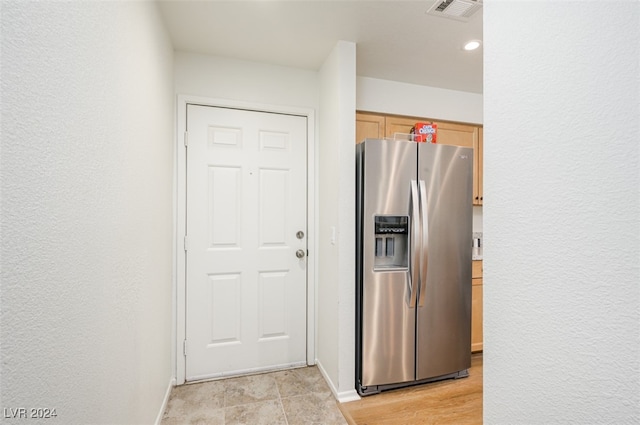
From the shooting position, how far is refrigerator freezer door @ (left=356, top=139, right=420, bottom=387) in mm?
2090

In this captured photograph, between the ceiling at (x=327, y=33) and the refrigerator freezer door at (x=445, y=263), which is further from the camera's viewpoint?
the refrigerator freezer door at (x=445, y=263)

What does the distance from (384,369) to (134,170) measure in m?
1.98

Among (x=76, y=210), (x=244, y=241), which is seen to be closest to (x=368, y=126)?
(x=244, y=241)

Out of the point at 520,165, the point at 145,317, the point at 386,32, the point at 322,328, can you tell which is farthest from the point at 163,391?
the point at 386,32

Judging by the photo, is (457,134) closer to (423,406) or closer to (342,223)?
(342,223)

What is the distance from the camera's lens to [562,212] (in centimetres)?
65

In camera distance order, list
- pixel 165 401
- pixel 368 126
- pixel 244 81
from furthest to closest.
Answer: pixel 368 126
pixel 244 81
pixel 165 401

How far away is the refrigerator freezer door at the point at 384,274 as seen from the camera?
209cm

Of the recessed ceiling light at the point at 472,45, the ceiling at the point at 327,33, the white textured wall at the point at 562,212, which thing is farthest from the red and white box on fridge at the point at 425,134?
the white textured wall at the point at 562,212

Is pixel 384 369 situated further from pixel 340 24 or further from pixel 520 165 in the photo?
pixel 340 24

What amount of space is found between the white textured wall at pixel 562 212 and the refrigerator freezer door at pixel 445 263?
1358mm

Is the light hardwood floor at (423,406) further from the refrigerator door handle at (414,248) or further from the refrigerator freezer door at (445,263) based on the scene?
the refrigerator door handle at (414,248)

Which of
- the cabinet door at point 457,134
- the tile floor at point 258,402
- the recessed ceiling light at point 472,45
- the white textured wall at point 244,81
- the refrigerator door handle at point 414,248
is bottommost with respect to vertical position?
the tile floor at point 258,402

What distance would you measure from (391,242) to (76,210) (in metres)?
1.86
